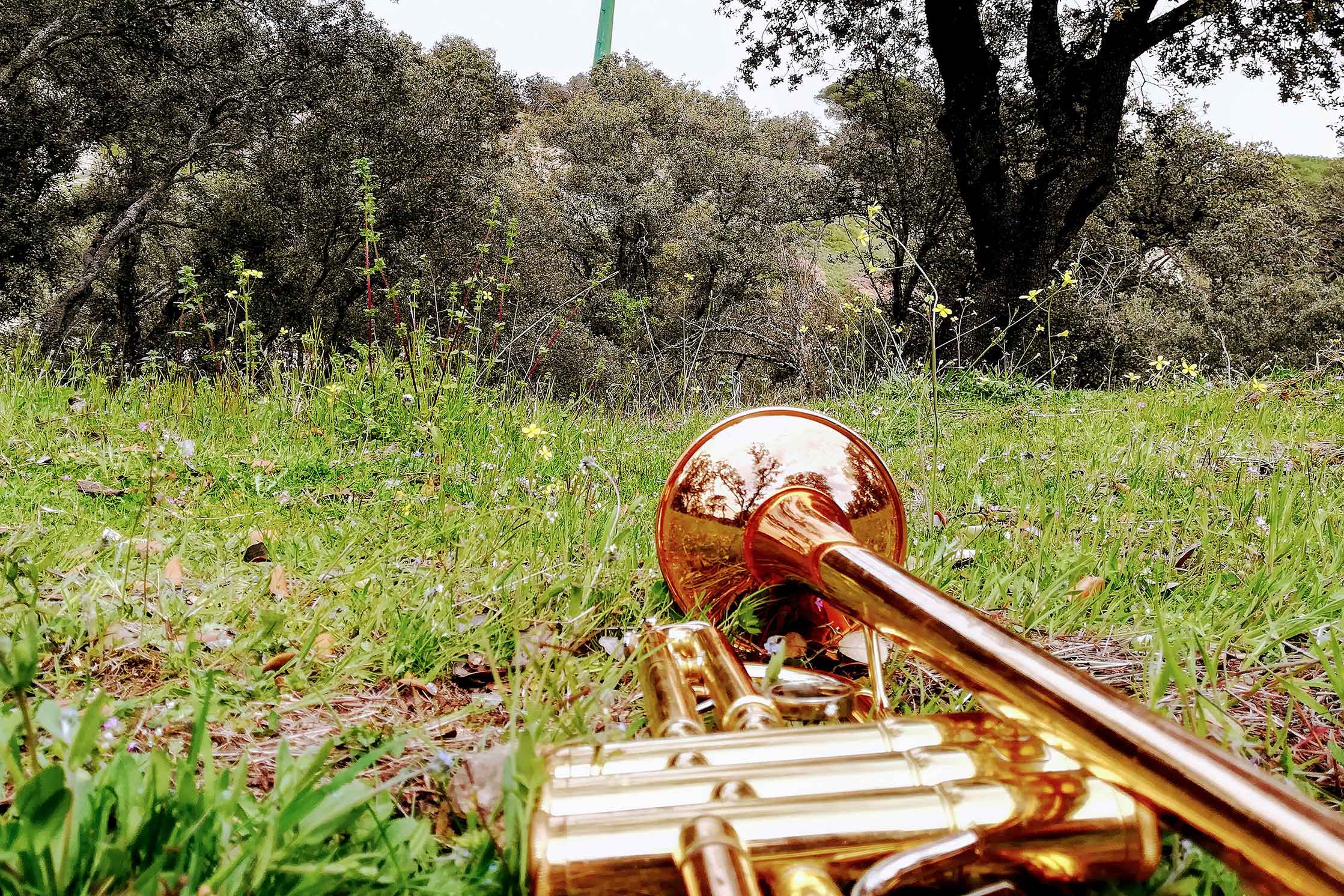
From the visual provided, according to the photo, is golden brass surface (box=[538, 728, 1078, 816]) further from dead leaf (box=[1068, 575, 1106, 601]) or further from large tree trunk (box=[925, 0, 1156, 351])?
large tree trunk (box=[925, 0, 1156, 351])

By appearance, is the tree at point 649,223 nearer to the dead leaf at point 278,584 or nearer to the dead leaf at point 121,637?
the dead leaf at point 278,584

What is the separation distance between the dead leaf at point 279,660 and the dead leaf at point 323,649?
0.03 metres

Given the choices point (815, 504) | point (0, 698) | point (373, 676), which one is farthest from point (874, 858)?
point (0, 698)

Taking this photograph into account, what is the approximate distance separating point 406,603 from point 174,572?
50 centimetres

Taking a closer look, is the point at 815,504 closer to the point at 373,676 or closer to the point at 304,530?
the point at 373,676

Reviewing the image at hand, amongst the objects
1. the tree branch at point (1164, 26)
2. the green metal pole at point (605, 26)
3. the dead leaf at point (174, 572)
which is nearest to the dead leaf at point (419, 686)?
the dead leaf at point (174, 572)

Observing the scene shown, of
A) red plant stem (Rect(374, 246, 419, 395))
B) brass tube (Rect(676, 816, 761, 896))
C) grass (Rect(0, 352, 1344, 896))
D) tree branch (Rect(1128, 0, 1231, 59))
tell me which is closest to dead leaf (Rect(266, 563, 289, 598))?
grass (Rect(0, 352, 1344, 896))

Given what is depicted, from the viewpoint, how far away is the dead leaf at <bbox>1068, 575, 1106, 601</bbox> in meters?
1.64

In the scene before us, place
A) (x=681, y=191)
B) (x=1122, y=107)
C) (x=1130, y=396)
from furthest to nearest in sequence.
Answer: (x=681, y=191), (x=1122, y=107), (x=1130, y=396)

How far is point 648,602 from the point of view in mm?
1582

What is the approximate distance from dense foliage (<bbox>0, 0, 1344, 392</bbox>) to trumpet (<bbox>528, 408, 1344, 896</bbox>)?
3787 millimetres

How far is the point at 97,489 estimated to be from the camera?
87.8 inches

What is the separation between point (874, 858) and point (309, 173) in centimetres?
1534

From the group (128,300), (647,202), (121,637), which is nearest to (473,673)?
(121,637)
